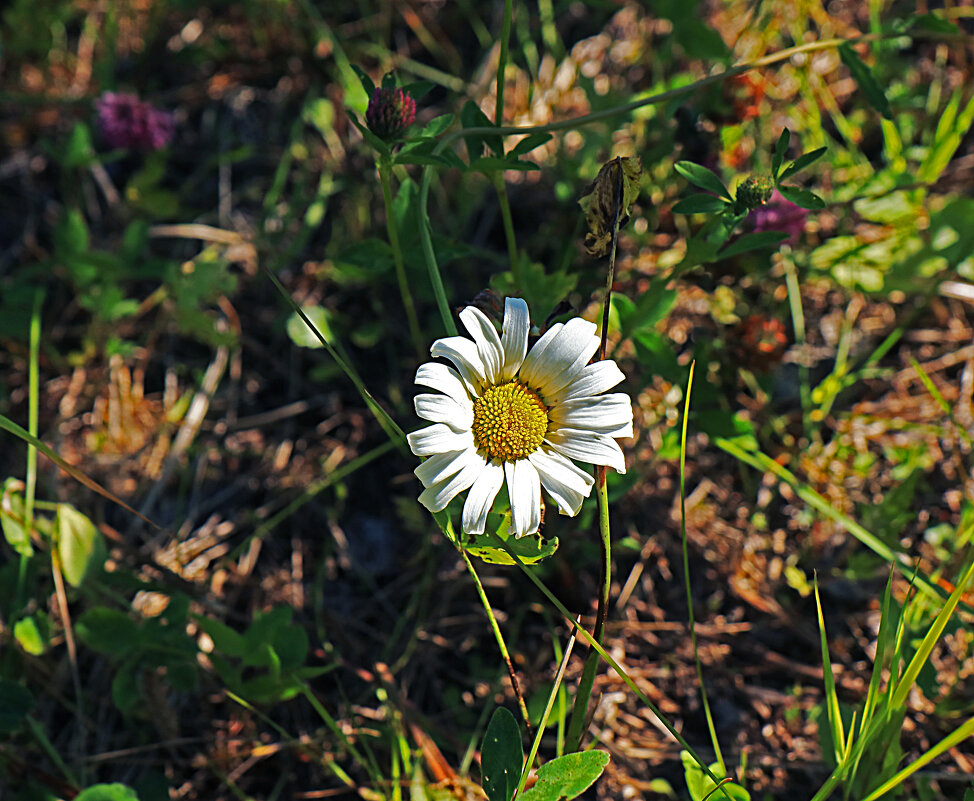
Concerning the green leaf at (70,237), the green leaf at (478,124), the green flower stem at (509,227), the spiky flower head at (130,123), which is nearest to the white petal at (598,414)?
the green flower stem at (509,227)

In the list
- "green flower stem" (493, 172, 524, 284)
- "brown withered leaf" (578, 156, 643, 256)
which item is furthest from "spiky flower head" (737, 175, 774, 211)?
"green flower stem" (493, 172, 524, 284)

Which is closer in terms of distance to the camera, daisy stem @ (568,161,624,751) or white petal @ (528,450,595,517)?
white petal @ (528,450,595,517)

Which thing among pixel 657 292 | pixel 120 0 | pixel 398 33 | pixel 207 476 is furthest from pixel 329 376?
pixel 120 0

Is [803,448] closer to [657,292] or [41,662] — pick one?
[657,292]

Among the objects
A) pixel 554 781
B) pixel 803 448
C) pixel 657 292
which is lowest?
pixel 554 781

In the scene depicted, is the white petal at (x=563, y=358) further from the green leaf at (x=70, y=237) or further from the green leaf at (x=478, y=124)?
the green leaf at (x=70, y=237)

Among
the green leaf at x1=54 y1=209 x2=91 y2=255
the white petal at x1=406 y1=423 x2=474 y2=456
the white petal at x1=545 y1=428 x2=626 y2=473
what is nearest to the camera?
the white petal at x1=406 y1=423 x2=474 y2=456

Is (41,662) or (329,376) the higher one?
(329,376)

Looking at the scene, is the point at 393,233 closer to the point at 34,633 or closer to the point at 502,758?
the point at 502,758

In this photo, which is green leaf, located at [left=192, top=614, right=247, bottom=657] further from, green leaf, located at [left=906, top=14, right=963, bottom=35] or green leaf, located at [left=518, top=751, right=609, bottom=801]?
green leaf, located at [left=906, top=14, right=963, bottom=35]
